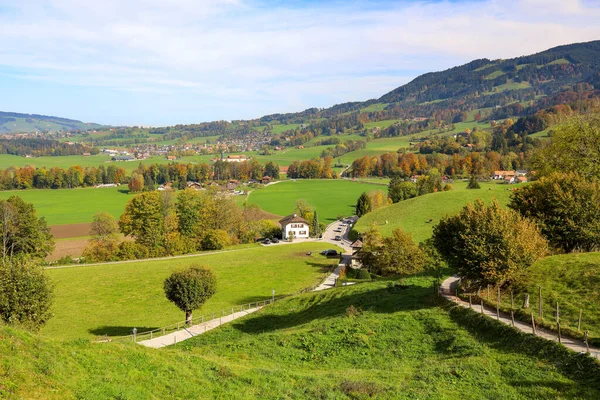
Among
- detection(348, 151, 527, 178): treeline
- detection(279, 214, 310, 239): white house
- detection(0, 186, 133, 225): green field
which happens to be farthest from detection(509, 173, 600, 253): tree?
detection(348, 151, 527, 178): treeline

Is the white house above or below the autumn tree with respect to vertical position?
below

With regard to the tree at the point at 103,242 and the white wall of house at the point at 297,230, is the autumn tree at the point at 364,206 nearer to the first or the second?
the white wall of house at the point at 297,230

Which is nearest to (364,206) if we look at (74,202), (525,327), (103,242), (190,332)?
(103,242)

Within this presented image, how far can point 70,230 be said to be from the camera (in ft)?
352

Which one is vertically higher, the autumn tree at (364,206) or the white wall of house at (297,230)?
the autumn tree at (364,206)

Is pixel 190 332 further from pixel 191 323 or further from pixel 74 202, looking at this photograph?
pixel 74 202

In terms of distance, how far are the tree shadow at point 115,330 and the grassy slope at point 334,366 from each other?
15264 mm

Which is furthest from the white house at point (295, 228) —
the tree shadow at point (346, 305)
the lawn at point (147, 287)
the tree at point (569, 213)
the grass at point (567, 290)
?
the grass at point (567, 290)

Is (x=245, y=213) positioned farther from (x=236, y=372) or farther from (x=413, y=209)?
(x=236, y=372)

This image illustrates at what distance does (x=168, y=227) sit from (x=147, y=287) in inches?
1287

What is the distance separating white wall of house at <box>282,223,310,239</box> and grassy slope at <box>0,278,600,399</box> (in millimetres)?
72813

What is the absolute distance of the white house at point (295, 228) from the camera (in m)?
98.9

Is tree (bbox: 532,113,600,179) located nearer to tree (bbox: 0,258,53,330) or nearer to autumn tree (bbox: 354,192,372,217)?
tree (bbox: 0,258,53,330)

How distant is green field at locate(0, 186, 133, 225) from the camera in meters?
125
